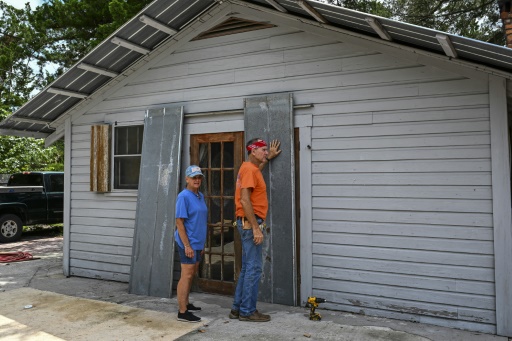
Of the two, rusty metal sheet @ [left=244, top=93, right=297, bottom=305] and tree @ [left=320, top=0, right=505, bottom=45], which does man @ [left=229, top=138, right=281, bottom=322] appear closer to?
rusty metal sheet @ [left=244, top=93, right=297, bottom=305]

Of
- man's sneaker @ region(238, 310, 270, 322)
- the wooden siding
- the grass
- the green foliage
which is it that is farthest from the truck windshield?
man's sneaker @ region(238, 310, 270, 322)

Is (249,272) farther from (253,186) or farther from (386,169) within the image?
(386,169)

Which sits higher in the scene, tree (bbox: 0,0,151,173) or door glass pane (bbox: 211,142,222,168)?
tree (bbox: 0,0,151,173)

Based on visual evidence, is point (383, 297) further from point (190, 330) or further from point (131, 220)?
point (131, 220)

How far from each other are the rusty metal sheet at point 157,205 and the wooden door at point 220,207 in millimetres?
396

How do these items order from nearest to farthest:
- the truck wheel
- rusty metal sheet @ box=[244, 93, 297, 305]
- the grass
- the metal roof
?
the metal roof
rusty metal sheet @ box=[244, 93, 297, 305]
the truck wheel
the grass

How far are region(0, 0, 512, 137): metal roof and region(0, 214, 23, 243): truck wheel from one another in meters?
4.79

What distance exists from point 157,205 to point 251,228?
199 cm

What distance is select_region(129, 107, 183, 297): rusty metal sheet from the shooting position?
19.0 ft

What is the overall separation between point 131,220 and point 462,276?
15.1 feet

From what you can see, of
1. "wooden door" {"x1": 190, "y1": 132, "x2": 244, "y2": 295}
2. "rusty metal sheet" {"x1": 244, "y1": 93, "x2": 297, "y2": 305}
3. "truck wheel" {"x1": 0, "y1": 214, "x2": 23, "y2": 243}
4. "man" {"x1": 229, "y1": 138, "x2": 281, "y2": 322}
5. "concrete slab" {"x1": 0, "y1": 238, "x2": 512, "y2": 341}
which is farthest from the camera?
"truck wheel" {"x1": 0, "y1": 214, "x2": 23, "y2": 243}

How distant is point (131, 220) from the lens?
6500mm

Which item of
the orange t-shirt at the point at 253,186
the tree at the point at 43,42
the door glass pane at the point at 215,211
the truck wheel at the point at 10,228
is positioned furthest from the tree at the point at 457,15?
the truck wheel at the point at 10,228

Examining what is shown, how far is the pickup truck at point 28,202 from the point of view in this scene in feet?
37.2
